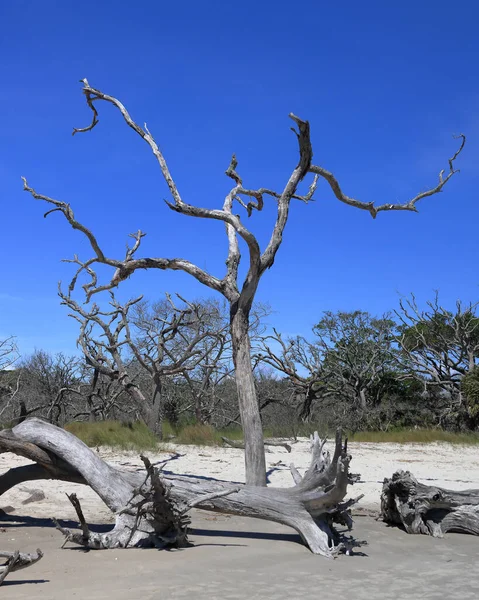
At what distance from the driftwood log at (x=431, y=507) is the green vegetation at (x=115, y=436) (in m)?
6.55

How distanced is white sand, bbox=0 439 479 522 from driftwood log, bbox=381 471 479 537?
1.46 meters

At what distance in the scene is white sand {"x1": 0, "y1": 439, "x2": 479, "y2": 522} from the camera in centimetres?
809

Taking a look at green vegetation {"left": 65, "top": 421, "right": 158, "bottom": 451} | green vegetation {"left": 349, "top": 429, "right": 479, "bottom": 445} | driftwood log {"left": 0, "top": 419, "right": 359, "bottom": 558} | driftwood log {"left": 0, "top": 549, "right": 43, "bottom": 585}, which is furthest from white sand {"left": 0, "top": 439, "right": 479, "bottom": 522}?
driftwood log {"left": 0, "top": 549, "right": 43, "bottom": 585}

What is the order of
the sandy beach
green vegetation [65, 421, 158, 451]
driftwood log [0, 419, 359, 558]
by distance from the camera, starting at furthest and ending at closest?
green vegetation [65, 421, 158, 451]
driftwood log [0, 419, 359, 558]
the sandy beach

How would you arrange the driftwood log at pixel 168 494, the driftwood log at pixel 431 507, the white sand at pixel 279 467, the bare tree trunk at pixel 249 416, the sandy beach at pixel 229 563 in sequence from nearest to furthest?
the sandy beach at pixel 229 563 < the driftwood log at pixel 168 494 < the driftwood log at pixel 431 507 < the white sand at pixel 279 467 < the bare tree trunk at pixel 249 416

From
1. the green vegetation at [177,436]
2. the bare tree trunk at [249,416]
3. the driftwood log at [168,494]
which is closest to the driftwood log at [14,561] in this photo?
the driftwood log at [168,494]

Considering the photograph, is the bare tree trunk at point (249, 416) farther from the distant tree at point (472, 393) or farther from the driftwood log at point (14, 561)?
the distant tree at point (472, 393)

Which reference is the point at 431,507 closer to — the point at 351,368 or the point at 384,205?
the point at 384,205

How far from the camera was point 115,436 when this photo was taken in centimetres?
1327

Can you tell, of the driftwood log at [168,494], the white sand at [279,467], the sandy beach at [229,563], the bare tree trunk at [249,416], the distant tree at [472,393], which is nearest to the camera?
the sandy beach at [229,563]

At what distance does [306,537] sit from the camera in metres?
6.41

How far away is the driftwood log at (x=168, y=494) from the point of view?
6.14 meters

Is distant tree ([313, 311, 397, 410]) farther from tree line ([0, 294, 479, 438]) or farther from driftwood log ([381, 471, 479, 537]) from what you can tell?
driftwood log ([381, 471, 479, 537])

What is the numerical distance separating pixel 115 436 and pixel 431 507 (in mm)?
7606
